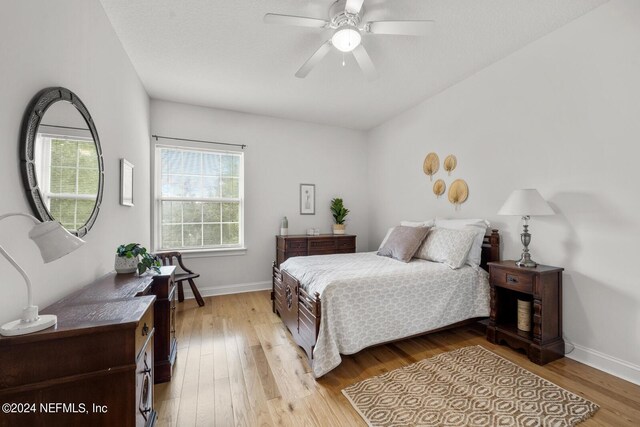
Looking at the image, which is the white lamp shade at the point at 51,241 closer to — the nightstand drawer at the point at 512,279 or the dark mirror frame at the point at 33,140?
the dark mirror frame at the point at 33,140

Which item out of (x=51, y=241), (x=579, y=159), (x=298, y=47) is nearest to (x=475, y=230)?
(x=579, y=159)

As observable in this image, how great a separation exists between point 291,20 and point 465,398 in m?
2.82

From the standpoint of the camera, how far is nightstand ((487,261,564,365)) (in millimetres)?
2172

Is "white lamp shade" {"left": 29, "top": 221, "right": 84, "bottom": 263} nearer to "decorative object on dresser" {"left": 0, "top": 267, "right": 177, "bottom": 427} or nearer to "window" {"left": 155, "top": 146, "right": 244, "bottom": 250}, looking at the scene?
"decorative object on dresser" {"left": 0, "top": 267, "right": 177, "bottom": 427}

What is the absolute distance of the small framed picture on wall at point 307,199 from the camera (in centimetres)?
457

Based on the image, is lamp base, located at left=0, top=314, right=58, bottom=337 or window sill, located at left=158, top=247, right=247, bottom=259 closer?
lamp base, located at left=0, top=314, right=58, bottom=337

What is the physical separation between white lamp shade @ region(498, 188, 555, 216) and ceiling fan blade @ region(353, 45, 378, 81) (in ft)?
5.48

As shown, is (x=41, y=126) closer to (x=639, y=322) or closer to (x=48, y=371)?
(x=48, y=371)

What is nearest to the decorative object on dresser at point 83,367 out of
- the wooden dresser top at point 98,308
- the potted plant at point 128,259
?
the wooden dresser top at point 98,308

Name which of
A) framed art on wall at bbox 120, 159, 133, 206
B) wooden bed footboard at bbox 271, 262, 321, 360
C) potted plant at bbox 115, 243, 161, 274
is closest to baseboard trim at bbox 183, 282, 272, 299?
wooden bed footboard at bbox 271, 262, 321, 360

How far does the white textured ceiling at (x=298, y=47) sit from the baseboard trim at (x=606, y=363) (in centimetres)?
273

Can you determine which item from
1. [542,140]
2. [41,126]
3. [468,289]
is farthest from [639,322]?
[41,126]

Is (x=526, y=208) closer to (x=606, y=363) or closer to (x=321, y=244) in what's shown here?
(x=606, y=363)

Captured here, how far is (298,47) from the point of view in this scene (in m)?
2.54
